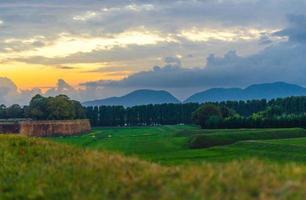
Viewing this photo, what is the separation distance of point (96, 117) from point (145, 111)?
14.6m

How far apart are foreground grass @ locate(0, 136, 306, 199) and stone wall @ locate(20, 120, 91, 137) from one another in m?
97.8

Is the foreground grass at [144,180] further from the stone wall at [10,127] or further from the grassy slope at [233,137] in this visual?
the stone wall at [10,127]

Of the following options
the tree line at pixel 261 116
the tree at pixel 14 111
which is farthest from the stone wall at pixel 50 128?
the tree at pixel 14 111

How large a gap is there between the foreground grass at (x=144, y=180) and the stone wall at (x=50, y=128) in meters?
97.8

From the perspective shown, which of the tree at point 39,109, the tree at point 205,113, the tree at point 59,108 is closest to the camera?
the tree at point 205,113

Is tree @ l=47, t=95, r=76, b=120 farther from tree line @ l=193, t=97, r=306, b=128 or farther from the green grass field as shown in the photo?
the green grass field

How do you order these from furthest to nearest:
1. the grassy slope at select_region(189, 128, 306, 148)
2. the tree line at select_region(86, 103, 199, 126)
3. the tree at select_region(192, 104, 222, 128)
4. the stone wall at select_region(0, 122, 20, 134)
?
the tree line at select_region(86, 103, 199, 126)
the tree at select_region(192, 104, 222, 128)
the stone wall at select_region(0, 122, 20, 134)
the grassy slope at select_region(189, 128, 306, 148)

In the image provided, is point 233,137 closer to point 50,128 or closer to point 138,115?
point 50,128

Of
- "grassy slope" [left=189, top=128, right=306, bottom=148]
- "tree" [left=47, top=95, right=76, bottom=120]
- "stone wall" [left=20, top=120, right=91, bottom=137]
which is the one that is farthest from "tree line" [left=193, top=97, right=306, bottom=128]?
"tree" [left=47, top=95, right=76, bottom=120]

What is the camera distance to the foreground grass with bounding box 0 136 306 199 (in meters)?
10.4

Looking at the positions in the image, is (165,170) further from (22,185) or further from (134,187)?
(22,185)

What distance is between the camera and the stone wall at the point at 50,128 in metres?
117

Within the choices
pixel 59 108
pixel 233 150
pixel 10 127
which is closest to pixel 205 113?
pixel 59 108

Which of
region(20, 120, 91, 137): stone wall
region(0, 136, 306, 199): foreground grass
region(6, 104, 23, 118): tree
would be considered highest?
region(6, 104, 23, 118): tree
